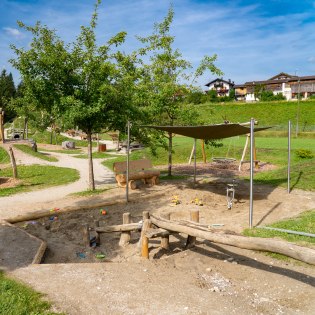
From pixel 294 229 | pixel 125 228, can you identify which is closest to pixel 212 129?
pixel 294 229

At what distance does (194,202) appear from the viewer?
37.0 feet

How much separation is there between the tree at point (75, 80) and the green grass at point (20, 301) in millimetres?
7100

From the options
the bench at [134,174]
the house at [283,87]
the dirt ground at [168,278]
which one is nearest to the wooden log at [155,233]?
the dirt ground at [168,278]

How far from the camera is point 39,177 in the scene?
16953 millimetres

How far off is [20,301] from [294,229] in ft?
19.1

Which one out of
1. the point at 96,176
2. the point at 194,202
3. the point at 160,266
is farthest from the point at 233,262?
the point at 96,176

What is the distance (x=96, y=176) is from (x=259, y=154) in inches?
489

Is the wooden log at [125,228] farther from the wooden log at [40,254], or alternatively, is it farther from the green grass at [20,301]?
the green grass at [20,301]

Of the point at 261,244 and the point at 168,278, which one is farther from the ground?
the point at 261,244

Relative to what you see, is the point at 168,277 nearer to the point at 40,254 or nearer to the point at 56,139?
the point at 40,254

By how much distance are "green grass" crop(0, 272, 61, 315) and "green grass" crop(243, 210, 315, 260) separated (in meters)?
4.23

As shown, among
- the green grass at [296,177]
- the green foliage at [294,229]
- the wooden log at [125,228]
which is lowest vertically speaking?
the green grass at [296,177]

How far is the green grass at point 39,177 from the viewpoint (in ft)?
46.4

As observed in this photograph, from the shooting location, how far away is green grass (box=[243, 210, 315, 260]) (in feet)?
22.7
